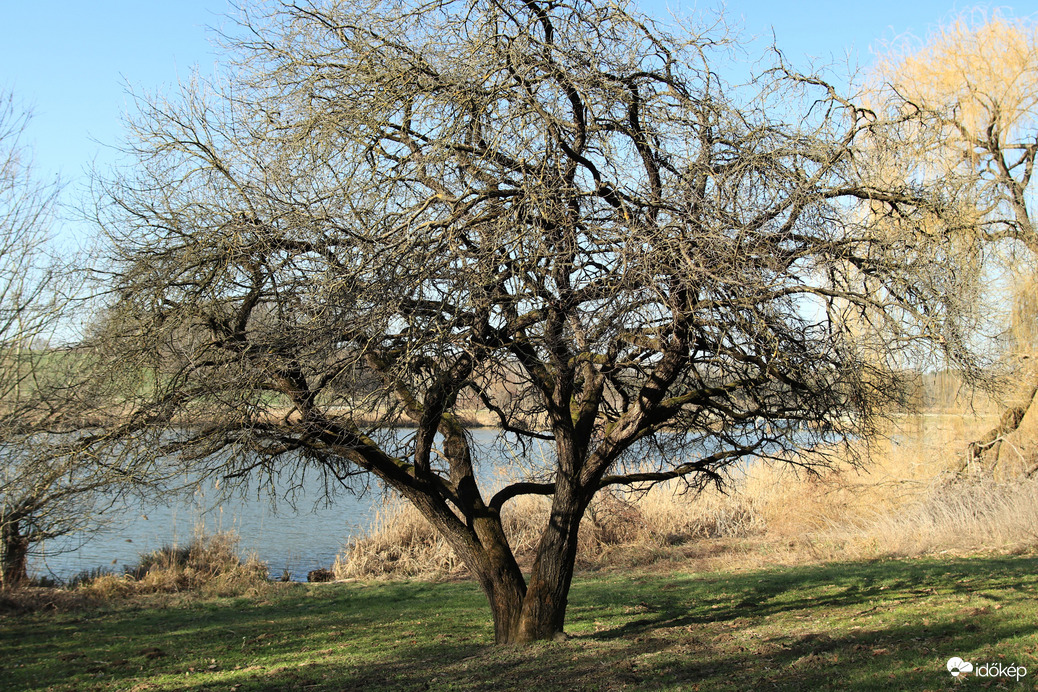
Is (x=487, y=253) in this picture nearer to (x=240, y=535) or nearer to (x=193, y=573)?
(x=193, y=573)

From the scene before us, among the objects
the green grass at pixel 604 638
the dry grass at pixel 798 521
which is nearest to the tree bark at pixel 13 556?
the green grass at pixel 604 638

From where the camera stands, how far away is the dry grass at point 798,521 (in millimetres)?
13172

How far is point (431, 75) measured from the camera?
231 inches

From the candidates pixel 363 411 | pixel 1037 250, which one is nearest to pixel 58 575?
pixel 363 411

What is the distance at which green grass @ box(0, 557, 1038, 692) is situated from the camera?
5.89m

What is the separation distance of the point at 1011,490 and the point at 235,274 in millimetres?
13473

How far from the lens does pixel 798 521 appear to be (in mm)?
16234

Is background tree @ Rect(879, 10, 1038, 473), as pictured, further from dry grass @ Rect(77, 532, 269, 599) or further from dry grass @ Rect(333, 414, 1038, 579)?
dry grass @ Rect(77, 532, 269, 599)

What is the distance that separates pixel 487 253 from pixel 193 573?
10375 mm

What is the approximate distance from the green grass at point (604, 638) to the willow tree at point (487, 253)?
1.22 metres

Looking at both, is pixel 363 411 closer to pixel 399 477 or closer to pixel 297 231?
pixel 399 477

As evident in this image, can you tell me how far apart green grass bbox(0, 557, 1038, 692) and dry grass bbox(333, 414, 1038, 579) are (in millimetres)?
1814

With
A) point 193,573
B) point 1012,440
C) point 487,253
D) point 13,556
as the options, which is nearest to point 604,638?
point 487,253

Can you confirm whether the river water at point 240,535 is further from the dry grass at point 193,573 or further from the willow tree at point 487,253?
the willow tree at point 487,253
